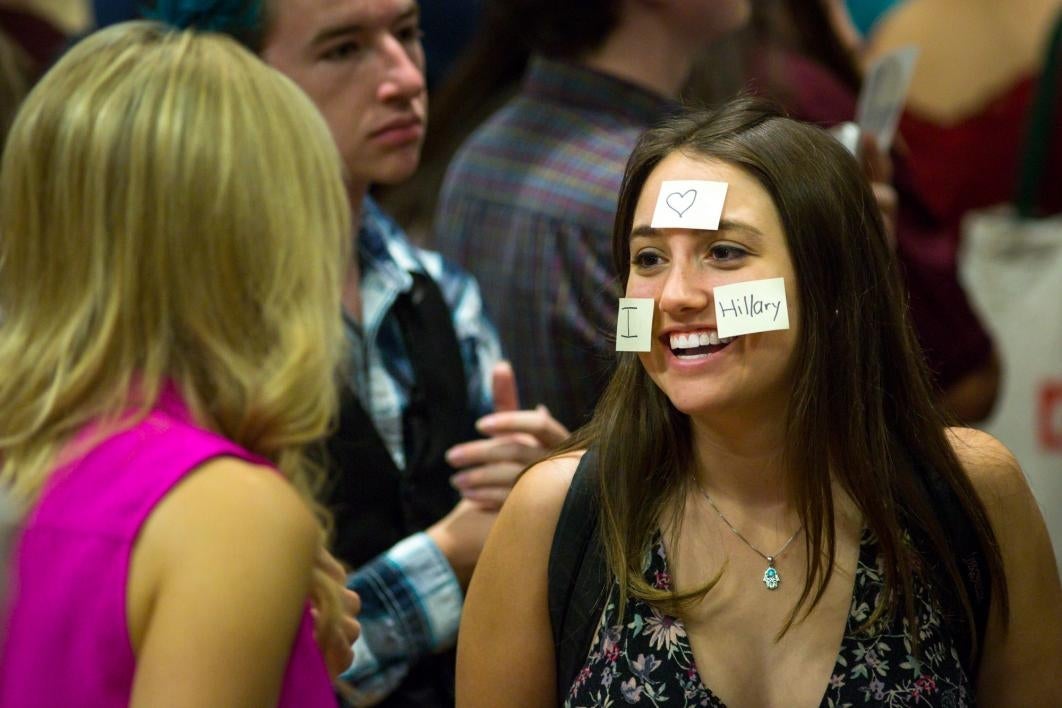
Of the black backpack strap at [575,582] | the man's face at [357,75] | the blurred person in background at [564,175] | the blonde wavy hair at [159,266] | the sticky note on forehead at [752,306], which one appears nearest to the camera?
the blonde wavy hair at [159,266]

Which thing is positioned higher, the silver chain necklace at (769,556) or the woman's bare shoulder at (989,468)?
the woman's bare shoulder at (989,468)

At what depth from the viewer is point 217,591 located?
1.58 metres

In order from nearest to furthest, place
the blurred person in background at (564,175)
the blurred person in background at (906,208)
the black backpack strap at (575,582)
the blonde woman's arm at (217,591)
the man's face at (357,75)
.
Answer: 1. the blonde woman's arm at (217,591)
2. the black backpack strap at (575,582)
3. the man's face at (357,75)
4. the blurred person in background at (564,175)
5. the blurred person in background at (906,208)

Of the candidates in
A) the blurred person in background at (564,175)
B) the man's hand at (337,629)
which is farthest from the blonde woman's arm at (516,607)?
the blurred person in background at (564,175)

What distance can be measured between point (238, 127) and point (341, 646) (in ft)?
2.29

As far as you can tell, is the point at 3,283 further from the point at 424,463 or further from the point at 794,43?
the point at 794,43

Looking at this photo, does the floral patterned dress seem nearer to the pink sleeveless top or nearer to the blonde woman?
the blonde woman

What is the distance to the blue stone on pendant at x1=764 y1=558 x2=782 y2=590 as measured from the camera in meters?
2.02

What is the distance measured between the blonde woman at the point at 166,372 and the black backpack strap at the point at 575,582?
0.31 m

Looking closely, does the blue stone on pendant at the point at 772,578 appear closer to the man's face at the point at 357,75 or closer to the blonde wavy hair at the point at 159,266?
the blonde wavy hair at the point at 159,266

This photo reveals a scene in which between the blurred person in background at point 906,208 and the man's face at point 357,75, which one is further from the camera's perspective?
the blurred person in background at point 906,208

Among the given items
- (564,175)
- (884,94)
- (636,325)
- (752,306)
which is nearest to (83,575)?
(636,325)

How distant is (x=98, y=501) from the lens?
1.63 meters

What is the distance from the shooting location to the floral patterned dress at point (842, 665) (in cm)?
193
